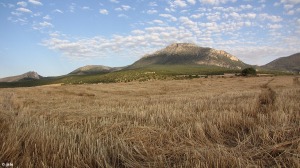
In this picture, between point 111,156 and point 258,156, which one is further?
point 111,156

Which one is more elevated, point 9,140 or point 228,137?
point 9,140

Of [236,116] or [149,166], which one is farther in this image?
[236,116]

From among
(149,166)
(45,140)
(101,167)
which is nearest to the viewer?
(149,166)

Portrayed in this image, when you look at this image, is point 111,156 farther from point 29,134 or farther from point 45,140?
point 29,134

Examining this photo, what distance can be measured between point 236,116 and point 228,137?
1513 millimetres

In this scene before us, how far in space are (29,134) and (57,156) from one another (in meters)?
1.17

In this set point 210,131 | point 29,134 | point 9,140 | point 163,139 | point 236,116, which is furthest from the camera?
point 236,116

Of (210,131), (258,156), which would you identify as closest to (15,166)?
(258,156)

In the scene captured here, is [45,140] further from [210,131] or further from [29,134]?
[210,131]

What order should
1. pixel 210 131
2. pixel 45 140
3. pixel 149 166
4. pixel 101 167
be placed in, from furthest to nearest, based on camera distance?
pixel 210 131, pixel 45 140, pixel 101 167, pixel 149 166

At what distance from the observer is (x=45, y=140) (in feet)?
13.2

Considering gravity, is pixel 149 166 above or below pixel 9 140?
below

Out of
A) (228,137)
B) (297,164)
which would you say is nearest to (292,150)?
(297,164)

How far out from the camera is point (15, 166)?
321 cm
